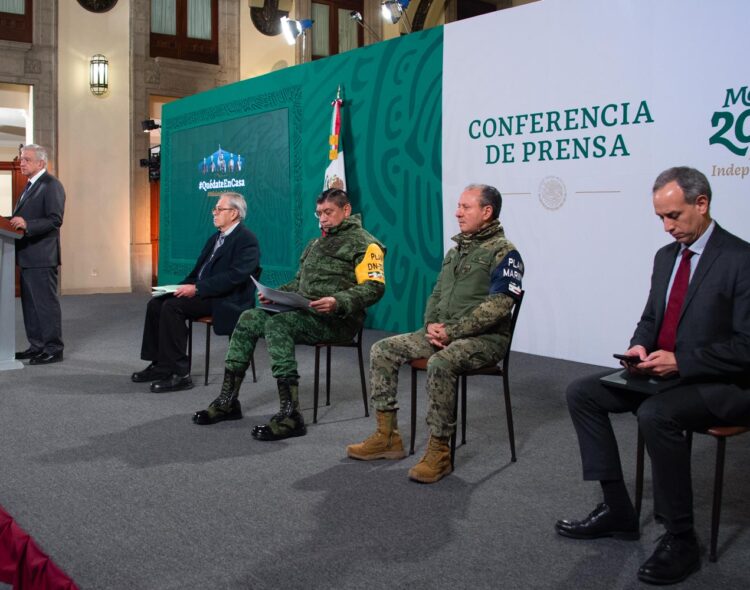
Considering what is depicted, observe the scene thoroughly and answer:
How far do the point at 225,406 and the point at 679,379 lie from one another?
2334 millimetres

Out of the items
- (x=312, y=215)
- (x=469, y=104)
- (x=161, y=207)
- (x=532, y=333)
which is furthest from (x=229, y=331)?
(x=161, y=207)

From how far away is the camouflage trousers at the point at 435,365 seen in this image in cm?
315

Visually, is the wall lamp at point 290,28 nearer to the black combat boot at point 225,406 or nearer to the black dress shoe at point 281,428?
the black combat boot at point 225,406

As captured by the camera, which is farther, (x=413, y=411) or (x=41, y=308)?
(x=41, y=308)

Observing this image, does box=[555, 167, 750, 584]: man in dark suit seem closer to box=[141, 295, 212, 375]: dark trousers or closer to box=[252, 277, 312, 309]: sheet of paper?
box=[252, 277, 312, 309]: sheet of paper

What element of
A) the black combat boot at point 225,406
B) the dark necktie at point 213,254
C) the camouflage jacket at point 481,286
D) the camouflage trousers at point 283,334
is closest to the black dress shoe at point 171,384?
the dark necktie at point 213,254

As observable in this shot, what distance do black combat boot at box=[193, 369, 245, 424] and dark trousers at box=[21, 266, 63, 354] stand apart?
2186 mm

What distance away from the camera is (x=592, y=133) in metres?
5.40

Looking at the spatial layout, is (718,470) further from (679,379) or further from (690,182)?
(690,182)

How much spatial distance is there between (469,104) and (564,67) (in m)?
0.90

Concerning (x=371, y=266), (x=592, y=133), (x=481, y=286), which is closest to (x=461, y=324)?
(x=481, y=286)

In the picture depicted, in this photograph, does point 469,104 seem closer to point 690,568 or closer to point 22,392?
point 22,392

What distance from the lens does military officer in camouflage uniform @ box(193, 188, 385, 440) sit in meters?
3.79

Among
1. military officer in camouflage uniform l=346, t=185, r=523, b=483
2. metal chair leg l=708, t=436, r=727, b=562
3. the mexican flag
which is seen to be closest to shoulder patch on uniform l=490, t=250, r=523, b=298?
military officer in camouflage uniform l=346, t=185, r=523, b=483
